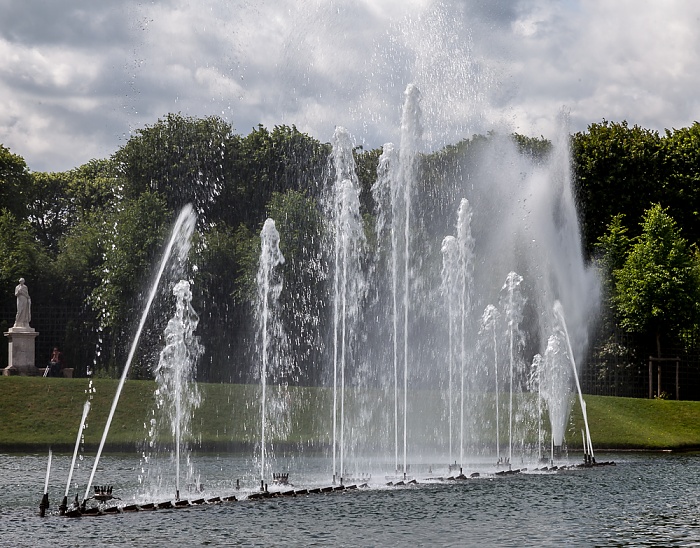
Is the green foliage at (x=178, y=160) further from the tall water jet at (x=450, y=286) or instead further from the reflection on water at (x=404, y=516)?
the reflection on water at (x=404, y=516)

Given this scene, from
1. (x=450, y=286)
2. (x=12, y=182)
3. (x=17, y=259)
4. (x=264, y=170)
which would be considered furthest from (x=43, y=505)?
(x=12, y=182)

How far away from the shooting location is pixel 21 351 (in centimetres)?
5100

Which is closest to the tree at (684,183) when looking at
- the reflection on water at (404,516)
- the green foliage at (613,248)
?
the green foliage at (613,248)

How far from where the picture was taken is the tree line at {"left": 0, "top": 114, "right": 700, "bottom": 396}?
54.6m

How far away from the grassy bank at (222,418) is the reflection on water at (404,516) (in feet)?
32.0

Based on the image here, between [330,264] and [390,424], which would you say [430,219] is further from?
[390,424]

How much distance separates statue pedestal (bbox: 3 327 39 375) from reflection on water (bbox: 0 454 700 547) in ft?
69.9

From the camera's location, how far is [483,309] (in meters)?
51.8

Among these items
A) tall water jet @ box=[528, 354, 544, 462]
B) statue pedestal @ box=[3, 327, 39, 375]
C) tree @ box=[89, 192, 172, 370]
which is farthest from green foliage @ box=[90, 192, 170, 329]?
tall water jet @ box=[528, 354, 544, 462]

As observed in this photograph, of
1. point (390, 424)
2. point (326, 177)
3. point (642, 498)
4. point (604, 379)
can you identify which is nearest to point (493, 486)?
point (642, 498)

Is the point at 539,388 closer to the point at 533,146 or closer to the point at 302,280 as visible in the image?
the point at 302,280

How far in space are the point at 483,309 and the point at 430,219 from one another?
8.33 metres

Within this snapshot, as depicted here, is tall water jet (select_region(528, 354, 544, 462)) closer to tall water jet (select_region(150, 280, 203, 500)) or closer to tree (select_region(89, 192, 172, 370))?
tall water jet (select_region(150, 280, 203, 500))

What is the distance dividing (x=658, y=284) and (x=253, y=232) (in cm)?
2326
